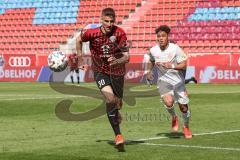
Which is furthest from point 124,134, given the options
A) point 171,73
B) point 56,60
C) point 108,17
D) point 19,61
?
point 19,61

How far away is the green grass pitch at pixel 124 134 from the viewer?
9234mm

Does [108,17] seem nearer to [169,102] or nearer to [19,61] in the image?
[169,102]

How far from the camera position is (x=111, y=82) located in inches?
405

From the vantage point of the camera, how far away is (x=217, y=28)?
41.0m

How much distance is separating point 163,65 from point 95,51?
1.79m

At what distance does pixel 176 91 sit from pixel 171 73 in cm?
38

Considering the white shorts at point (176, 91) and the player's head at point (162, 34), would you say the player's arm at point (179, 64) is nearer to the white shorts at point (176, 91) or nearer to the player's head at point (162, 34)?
the player's head at point (162, 34)

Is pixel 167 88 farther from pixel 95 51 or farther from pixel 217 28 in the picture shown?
pixel 217 28

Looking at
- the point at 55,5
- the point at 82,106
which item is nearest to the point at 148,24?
the point at 55,5

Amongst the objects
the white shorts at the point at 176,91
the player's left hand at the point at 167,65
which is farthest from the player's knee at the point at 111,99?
the white shorts at the point at 176,91

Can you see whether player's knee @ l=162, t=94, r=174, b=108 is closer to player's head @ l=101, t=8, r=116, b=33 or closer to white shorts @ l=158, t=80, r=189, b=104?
white shorts @ l=158, t=80, r=189, b=104

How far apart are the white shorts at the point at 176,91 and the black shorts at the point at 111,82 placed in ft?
5.88

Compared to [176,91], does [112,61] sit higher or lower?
higher

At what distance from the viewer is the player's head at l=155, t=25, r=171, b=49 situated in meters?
11.3
